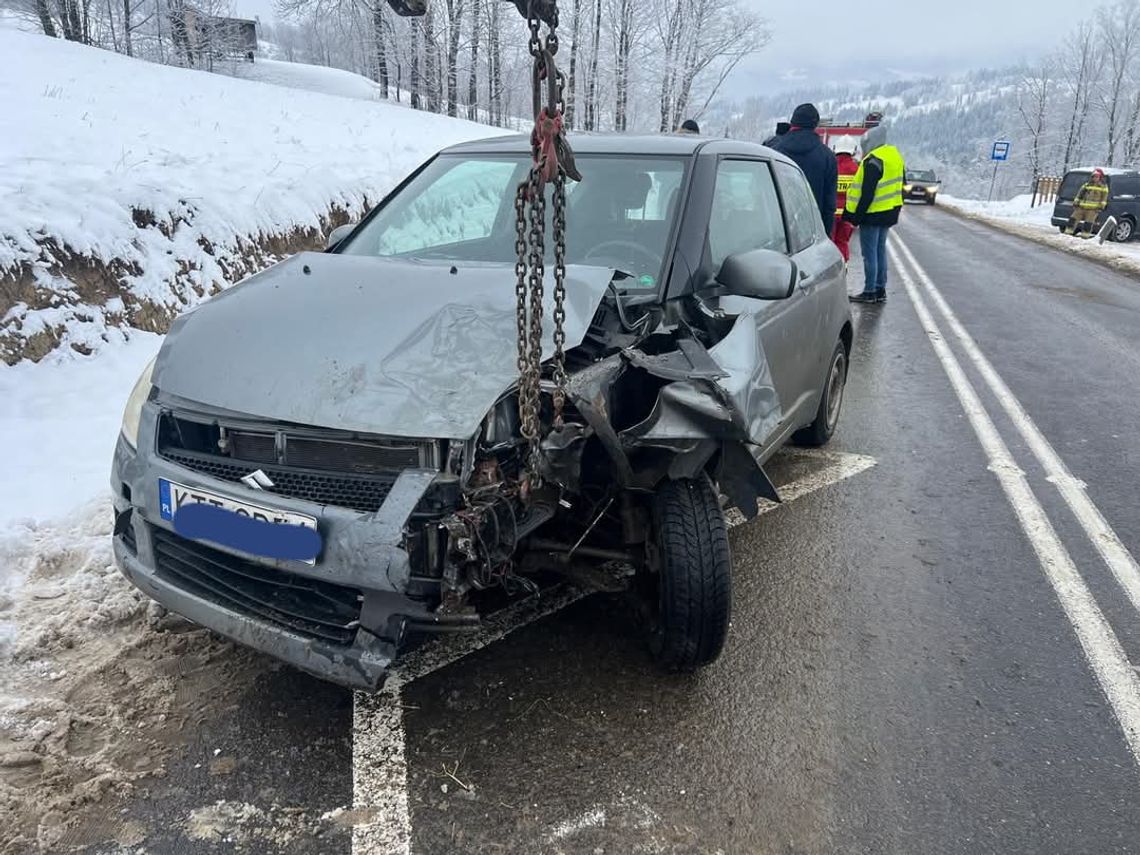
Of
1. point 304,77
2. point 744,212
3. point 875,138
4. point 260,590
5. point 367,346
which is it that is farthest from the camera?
point 304,77

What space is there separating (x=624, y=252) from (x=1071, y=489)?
3032mm

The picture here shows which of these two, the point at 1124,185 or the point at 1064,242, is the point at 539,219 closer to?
the point at 1064,242

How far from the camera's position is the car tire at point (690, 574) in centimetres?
254

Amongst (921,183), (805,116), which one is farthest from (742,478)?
(921,183)

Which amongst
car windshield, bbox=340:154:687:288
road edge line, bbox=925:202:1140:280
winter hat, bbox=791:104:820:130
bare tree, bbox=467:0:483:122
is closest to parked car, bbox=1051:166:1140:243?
road edge line, bbox=925:202:1140:280

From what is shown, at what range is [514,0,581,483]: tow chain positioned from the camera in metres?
2.26

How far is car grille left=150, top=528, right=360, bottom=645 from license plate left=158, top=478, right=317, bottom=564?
0.42ft

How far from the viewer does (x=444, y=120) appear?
21516 millimetres

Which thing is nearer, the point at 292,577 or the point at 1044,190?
the point at 292,577

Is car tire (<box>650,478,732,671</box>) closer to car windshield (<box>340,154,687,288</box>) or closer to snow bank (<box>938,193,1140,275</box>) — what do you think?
car windshield (<box>340,154,687,288</box>)

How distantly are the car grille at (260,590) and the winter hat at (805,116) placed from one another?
7.74 metres

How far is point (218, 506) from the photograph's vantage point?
7.58 ft

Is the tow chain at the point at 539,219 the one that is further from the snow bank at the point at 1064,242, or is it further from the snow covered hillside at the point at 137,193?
the snow bank at the point at 1064,242

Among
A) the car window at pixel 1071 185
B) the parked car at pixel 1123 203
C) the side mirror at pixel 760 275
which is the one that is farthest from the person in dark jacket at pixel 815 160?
the car window at pixel 1071 185
